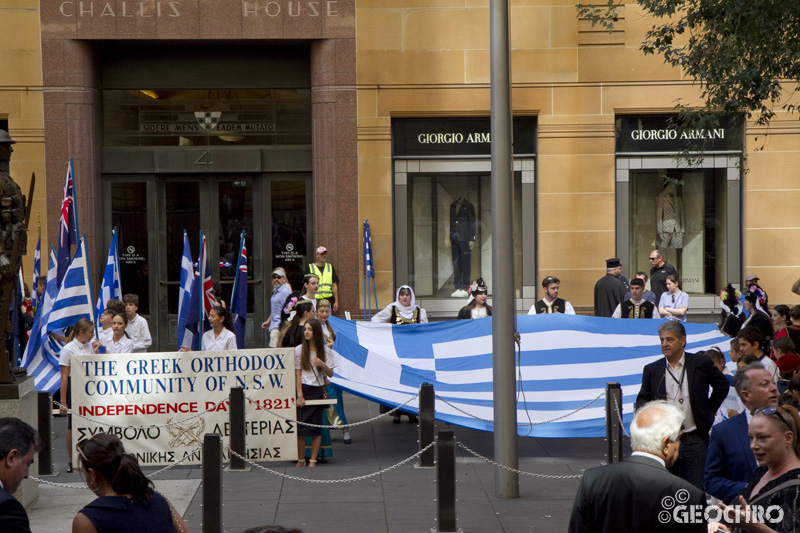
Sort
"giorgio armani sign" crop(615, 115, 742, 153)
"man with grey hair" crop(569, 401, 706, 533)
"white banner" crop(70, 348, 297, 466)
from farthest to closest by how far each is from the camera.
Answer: "giorgio armani sign" crop(615, 115, 742, 153)
"white banner" crop(70, 348, 297, 466)
"man with grey hair" crop(569, 401, 706, 533)

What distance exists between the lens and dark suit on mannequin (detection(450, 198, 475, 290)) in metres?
19.2

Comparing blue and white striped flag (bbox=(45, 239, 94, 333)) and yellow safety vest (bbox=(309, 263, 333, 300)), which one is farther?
yellow safety vest (bbox=(309, 263, 333, 300))

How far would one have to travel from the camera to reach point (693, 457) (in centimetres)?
756

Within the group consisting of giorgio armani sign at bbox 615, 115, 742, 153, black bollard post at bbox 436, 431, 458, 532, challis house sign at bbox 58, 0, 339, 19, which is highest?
challis house sign at bbox 58, 0, 339, 19

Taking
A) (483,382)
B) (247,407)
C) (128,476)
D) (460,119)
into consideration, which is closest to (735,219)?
(460,119)

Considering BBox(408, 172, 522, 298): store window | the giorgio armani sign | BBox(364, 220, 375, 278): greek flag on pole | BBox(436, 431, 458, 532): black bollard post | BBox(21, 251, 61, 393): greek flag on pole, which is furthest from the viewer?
BBox(408, 172, 522, 298): store window

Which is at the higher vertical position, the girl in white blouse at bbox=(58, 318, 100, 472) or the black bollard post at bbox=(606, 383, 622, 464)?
the girl in white blouse at bbox=(58, 318, 100, 472)

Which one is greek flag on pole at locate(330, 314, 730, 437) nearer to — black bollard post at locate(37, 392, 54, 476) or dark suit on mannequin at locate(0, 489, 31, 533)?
black bollard post at locate(37, 392, 54, 476)

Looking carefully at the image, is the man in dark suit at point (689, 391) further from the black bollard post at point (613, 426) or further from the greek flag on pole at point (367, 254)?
the greek flag on pole at point (367, 254)

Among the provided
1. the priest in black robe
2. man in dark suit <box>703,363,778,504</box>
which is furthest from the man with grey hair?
the priest in black robe

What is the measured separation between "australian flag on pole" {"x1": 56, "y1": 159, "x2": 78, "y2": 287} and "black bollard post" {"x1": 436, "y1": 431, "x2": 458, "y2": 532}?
651 cm

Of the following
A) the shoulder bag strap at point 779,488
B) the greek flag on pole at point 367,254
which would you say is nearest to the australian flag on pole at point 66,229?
the greek flag on pole at point 367,254

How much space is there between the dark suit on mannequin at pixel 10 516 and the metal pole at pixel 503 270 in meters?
5.79

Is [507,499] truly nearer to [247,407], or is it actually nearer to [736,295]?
[247,407]
